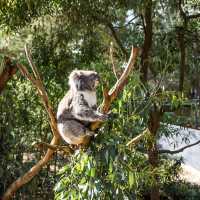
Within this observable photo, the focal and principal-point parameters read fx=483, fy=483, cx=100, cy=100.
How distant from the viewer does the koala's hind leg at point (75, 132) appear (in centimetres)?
280

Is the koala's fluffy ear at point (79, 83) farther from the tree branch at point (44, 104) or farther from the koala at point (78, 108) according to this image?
the tree branch at point (44, 104)

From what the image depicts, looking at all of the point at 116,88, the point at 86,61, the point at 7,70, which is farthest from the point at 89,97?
the point at 86,61

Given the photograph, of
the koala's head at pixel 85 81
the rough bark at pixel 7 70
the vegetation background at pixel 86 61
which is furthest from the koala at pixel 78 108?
the rough bark at pixel 7 70

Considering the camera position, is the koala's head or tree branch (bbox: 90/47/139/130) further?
the koala's head

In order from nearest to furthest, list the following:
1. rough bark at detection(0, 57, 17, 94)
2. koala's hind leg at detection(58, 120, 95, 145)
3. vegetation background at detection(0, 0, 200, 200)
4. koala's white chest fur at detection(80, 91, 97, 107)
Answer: koala's hind leg at detection(58, 120, 95, 145) → koala's white chest fur at detection(80, 91, 97, 107) → rough bark at detection(0, 57, 17, 94) → vegetation background at detection(0, 0, 200, 200)

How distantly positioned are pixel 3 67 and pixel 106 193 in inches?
53.9

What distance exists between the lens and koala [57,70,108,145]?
2.87 meters

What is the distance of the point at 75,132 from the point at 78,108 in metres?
0.15

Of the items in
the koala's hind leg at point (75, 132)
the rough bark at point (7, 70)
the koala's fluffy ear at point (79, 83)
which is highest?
the rough bark at point (7, 70)

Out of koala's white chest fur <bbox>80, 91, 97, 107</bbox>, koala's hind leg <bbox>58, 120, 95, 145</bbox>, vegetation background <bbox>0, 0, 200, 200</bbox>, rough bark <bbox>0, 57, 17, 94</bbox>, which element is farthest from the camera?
vegetation background <bbox>0, 0, 200, 200</bbox>

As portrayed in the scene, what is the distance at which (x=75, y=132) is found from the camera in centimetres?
290

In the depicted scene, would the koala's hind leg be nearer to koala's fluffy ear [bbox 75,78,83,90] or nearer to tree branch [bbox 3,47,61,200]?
tree branch [bbox 3,47,61,200]

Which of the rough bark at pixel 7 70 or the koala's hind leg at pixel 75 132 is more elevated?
the rough bark at pixel 7 70

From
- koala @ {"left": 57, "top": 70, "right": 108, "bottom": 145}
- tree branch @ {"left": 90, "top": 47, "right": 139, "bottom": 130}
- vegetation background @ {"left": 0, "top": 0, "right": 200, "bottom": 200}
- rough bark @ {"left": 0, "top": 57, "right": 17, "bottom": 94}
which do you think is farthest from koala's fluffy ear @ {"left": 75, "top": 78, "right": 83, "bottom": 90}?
rough bark @ {"left": 0, "top": 57, "right": 17, "bottom": 94}
